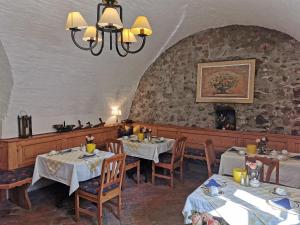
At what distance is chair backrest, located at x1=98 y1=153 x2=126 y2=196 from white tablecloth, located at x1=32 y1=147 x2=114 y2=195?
12.1 inches

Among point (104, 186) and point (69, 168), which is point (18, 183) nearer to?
point (69, 168)

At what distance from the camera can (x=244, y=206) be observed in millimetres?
1879

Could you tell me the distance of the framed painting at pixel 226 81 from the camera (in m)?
4.42

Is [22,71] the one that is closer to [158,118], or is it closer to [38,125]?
[38,125]

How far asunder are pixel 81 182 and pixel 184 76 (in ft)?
10.3

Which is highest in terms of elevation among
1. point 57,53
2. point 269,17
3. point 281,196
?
point 269,17

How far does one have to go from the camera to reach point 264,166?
2.70 m

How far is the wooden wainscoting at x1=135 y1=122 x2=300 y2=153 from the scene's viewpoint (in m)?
4.09

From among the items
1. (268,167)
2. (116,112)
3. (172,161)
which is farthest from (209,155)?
(116,112)

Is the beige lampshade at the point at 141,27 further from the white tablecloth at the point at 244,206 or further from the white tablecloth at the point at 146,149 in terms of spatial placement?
the white tablecloth at the point at 146,149

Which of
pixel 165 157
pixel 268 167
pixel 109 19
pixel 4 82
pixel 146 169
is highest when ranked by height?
pixel 109 19

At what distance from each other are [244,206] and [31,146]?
10.7 ft

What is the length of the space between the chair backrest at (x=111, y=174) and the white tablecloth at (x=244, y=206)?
111 centimetres

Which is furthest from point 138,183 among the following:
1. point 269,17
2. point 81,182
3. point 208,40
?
point 269,17
